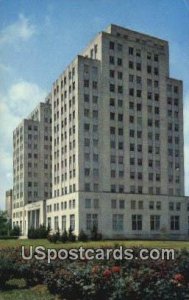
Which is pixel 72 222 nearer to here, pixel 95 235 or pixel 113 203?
pixel 113 203

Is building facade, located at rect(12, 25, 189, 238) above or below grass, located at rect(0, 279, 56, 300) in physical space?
above

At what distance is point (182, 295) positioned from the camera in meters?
12.8

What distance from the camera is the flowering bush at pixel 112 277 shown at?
500 inches

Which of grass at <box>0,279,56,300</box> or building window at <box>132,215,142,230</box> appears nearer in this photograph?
grass at <box>0,279,56,300</box>

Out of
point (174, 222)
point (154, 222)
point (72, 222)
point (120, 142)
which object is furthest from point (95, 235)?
point (174, 222)

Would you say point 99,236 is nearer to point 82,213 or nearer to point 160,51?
point 82,213

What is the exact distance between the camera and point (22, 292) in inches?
628

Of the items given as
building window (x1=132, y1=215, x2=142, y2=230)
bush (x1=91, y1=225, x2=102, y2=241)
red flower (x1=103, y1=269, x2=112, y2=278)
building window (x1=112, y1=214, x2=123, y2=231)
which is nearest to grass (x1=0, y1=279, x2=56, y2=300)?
red flower (x1=103, y1=269, x2=112, y2=278)

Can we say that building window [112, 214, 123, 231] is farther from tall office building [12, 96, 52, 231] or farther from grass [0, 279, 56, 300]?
grass [0, 279, 56, 300]

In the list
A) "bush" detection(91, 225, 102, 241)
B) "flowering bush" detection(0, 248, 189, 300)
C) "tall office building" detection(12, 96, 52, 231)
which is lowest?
"bush" detection(91, 225, 102, 241)

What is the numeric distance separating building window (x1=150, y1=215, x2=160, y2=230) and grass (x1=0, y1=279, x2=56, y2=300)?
66.1 m

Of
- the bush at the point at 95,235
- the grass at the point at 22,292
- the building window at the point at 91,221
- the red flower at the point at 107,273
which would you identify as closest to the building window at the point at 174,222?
the building window at the point at 91,221

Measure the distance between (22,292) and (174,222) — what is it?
71502 millimetres

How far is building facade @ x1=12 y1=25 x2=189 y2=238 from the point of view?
80.1m
